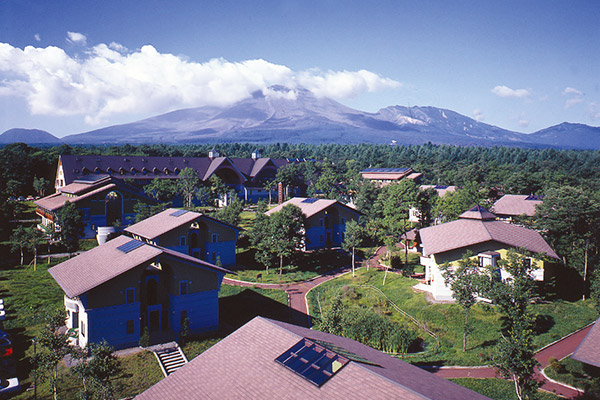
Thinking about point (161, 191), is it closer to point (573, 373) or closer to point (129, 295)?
point (129, 295)

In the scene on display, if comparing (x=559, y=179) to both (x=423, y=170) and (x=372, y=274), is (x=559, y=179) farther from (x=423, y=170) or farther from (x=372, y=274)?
(x=372, y=274)

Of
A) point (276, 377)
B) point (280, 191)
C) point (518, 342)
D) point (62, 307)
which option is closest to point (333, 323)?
point (518, 342)

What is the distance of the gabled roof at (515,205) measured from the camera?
2370 inches

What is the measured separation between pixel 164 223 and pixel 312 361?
3450cm

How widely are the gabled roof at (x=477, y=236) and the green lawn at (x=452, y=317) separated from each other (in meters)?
4.42

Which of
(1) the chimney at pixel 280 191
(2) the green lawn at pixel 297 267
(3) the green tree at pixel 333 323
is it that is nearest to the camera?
(3) the green tree at pixel 333 323

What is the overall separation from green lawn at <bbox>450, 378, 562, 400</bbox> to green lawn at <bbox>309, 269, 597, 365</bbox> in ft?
4.37

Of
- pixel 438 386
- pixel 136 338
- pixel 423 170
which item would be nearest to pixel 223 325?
pixel 136 338

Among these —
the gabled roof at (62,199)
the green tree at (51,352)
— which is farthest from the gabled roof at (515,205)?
the green tree at (51,352)

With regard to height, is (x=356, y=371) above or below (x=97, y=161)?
below

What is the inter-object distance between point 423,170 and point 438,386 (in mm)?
107925

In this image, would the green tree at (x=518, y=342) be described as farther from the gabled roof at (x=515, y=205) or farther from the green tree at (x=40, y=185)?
the green tree at (x=40, y=185)

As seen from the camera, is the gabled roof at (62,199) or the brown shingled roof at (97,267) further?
the gabled roof at (62,199)

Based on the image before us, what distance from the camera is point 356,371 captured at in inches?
474
